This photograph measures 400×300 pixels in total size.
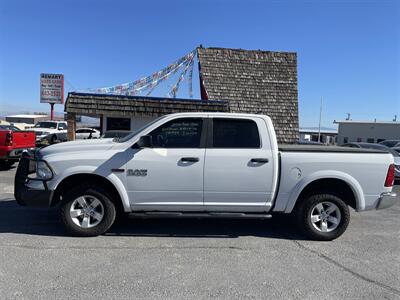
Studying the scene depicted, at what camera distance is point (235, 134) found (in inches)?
238

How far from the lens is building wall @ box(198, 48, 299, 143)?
18.3 metres

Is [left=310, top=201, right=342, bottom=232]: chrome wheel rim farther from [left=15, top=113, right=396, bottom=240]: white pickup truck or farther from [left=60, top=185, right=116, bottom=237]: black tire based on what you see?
[left=60, top=185, right=116, bottom=237]: black tire

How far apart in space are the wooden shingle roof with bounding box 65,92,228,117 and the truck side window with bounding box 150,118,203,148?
10258 mm

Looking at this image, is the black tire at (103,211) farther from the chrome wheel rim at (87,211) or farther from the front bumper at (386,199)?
the front bumper at (386,199)

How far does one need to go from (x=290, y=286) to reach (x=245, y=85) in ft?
50.8

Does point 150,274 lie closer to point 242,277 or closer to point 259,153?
point 242,277

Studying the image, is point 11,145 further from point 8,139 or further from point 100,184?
point 100,184

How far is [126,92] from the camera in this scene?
17.9m

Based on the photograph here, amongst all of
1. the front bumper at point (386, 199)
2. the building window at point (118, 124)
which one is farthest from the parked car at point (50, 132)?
the front bumper at point (386, 199)

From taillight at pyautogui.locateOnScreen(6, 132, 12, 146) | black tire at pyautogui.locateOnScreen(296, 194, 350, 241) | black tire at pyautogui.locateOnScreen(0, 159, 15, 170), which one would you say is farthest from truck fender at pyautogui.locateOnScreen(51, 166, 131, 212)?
black tire at pyautogui.locateOnScreen(0, 159, 15, 170)

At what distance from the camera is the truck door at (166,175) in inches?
229

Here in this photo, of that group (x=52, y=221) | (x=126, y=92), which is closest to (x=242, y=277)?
(x=52, y=221)

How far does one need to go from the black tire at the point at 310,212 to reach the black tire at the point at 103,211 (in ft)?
9.35

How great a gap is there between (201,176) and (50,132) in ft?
77.7
